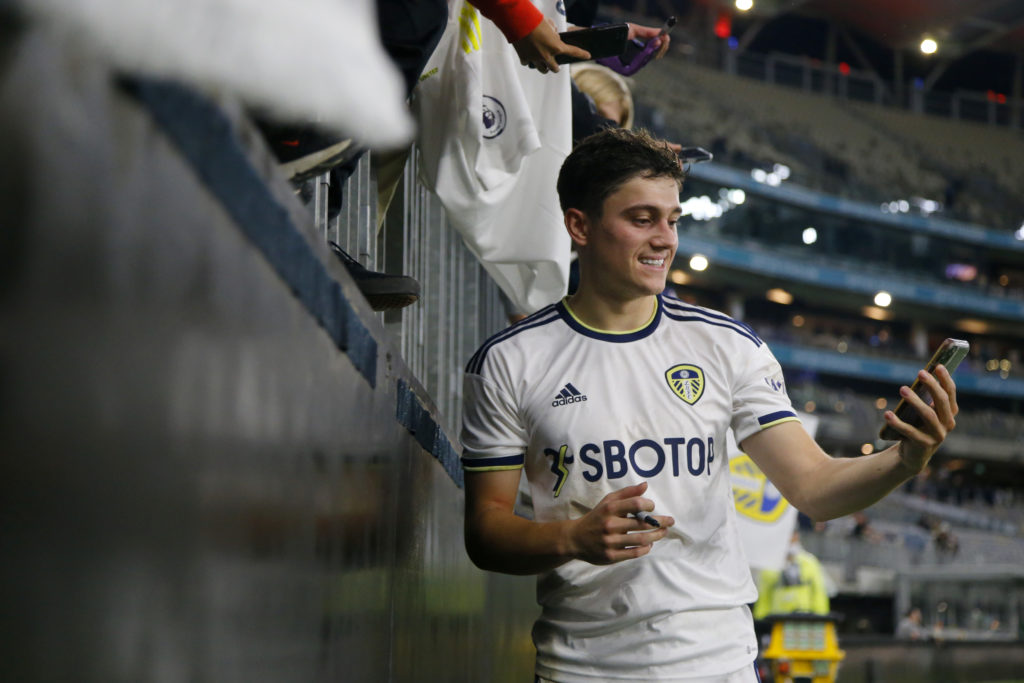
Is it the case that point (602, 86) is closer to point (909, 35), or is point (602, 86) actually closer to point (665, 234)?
point (665, 234)

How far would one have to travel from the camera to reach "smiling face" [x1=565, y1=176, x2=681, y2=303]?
2.05 m

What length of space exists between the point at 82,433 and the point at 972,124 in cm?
4489

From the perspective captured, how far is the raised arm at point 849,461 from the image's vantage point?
66.7 inches

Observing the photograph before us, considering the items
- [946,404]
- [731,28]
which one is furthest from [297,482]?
[731,28]

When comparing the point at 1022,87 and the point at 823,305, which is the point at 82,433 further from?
the point at 1022,87

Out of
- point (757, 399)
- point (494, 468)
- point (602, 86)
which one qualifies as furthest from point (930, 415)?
point (602, 86)

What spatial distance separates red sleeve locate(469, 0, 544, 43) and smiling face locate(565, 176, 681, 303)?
0.37m

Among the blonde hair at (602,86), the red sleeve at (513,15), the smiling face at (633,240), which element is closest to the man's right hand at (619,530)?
the smiling face at (633,240)

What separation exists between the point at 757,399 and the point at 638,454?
0.85ft

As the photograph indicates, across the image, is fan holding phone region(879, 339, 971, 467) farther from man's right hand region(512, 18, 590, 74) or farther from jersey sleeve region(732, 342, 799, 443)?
man's right hand region(512, 18, 590, 74)

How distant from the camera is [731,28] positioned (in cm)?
4044

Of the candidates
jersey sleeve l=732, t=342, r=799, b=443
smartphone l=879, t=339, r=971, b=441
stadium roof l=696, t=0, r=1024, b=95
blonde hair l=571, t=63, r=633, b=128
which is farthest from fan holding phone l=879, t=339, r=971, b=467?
stadium roof l=696, t=0, r=1024, b=95

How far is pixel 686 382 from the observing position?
199 centimetres

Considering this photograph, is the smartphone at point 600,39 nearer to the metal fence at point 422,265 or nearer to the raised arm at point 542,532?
the metal fence at point 422,265
